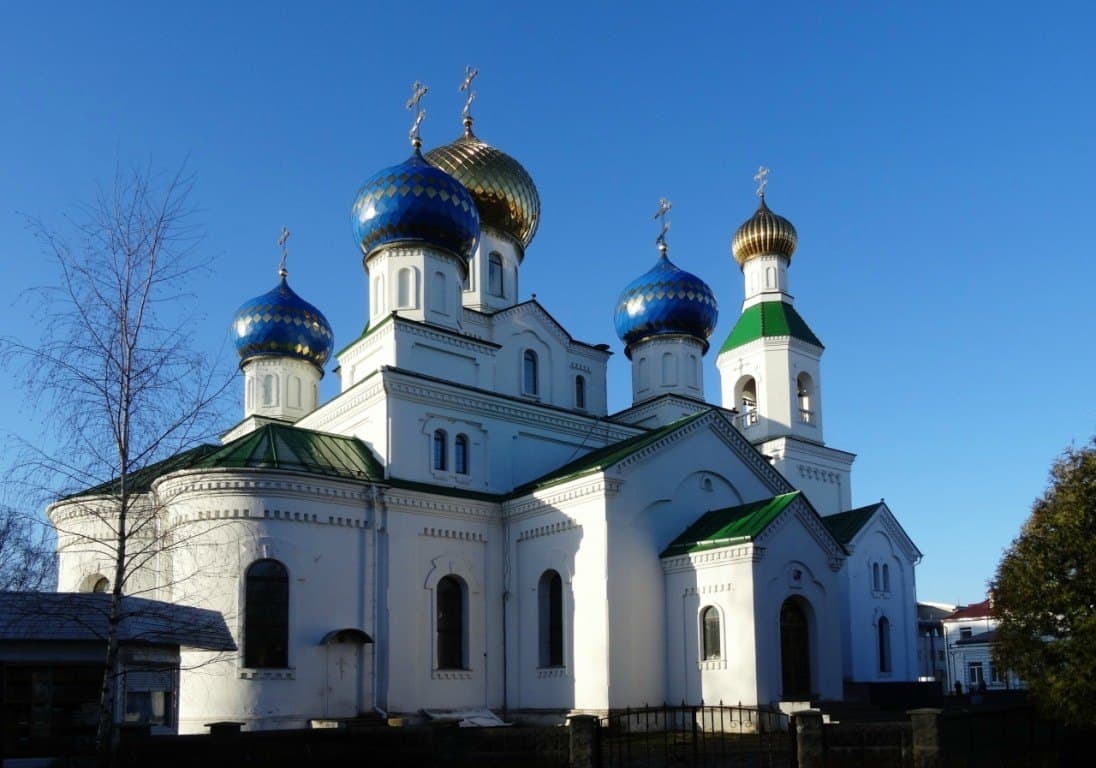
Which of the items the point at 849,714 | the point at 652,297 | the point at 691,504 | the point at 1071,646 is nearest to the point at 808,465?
the point at 652,297

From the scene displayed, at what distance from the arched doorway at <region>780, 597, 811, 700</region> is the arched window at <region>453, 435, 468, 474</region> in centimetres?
677

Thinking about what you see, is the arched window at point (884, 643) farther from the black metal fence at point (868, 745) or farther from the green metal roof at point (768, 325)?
the black metal fence at point (868, 745)

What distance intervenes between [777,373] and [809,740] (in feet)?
54.5

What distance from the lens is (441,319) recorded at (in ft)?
76.8

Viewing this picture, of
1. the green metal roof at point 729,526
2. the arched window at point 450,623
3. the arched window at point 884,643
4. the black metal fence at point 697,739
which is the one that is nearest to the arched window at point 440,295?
the arched window at point 450,623

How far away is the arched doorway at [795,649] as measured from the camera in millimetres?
19938

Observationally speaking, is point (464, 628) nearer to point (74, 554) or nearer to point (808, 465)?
point (74, 554)

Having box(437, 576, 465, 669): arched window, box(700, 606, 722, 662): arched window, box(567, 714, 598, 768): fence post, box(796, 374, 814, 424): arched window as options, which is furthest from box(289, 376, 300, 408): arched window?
box(567, 714, 598, 768): fence post

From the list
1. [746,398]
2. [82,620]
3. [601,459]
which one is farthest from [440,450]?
[746,398]

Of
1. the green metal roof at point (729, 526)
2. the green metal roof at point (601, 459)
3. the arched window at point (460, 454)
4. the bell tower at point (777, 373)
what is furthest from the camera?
the bell tower at point (777, 373)

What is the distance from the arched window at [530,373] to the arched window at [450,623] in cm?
561

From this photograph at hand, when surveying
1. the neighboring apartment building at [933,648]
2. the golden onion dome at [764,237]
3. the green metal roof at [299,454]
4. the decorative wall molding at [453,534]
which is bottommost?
the neighboring apartment building at [933,648]

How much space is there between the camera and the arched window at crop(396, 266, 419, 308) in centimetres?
2330

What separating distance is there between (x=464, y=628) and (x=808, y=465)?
11481 mm
